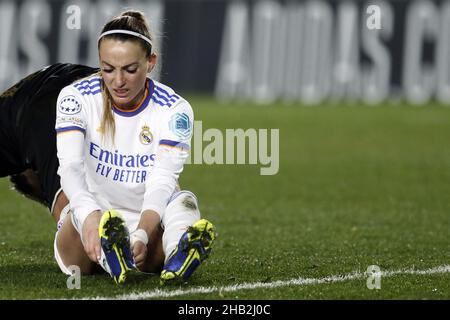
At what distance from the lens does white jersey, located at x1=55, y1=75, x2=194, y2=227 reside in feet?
16.6

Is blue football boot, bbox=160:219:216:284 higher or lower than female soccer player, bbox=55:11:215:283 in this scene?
lower

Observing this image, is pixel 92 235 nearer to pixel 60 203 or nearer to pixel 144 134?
pixel 144 134

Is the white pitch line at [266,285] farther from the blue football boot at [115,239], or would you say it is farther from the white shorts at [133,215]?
the white shorts at [133,215]

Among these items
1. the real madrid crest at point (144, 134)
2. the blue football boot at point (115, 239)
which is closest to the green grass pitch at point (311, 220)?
the blue football boot at point (115, 239)

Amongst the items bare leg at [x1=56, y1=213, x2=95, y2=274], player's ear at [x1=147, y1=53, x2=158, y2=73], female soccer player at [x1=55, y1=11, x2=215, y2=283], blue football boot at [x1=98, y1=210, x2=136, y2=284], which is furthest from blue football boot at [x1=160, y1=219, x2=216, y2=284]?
player's ear at [x1=147, y1=53, x2=158, y2=73]

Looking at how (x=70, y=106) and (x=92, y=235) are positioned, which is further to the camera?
(x=70, y=106)

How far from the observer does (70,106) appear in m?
5.09

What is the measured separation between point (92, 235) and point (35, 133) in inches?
47.3

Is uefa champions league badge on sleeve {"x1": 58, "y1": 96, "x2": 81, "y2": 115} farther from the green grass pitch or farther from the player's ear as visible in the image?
the green grass pitch

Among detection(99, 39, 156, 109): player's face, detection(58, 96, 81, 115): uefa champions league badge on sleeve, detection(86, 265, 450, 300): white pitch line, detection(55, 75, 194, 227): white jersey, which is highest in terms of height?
detection(99, 39, 156, 109): player's face

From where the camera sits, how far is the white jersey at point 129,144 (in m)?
5.05

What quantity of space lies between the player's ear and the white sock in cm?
63

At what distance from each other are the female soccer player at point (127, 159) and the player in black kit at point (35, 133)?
442 millimetres

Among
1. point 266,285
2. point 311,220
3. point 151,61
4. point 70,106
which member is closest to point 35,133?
point 70,106
